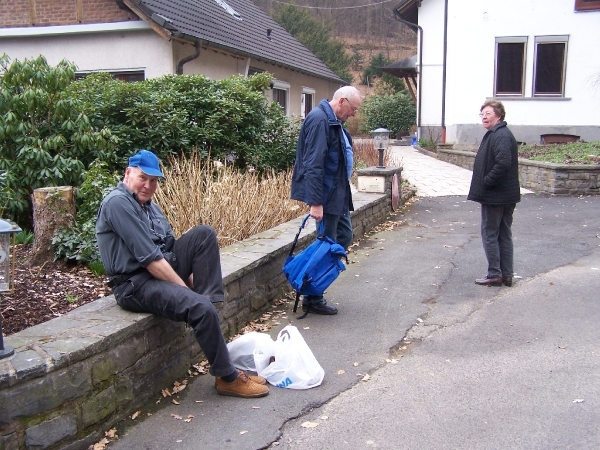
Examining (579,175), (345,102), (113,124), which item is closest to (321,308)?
(345,102)

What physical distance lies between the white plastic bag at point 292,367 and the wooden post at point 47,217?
8.07 ft

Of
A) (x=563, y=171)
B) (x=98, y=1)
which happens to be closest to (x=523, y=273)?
(x=563, y=171)

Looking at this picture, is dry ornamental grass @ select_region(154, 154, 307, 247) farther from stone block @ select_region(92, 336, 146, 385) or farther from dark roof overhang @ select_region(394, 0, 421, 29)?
dark roof overhang @ select_region(394, 0, 421, 29)

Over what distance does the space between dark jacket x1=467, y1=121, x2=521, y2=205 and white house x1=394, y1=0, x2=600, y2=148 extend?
46.8 ft

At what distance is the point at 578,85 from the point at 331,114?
16170 mm

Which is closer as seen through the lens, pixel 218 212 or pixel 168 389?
pixel 168 389

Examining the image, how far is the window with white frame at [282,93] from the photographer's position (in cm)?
1788

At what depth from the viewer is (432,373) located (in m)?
4.05

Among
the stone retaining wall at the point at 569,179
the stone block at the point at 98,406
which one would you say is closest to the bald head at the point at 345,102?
the stone block at the point at 98,406

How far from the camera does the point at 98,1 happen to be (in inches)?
494

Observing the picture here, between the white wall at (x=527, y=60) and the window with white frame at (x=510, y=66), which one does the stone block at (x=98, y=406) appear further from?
the window with white frame at (x=510, y=66)

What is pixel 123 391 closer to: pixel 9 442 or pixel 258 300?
pixel 9 442

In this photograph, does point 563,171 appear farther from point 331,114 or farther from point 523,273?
point 331,114

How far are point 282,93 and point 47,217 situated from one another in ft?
45.4
